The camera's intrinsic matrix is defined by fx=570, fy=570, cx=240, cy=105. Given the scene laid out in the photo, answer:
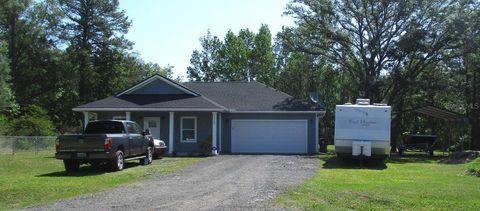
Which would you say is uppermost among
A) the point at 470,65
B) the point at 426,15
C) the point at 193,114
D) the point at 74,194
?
the point at 426,15

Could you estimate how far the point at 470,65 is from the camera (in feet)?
124

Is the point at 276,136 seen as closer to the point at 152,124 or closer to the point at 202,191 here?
Result: the point at 152,124

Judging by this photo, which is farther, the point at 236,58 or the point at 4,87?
the point at 236,58

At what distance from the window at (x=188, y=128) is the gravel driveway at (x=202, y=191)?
11123mm

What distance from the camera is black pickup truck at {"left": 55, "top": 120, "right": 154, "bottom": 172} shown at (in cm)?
1925

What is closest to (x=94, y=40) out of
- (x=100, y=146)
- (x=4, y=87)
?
(x=4, y=87)

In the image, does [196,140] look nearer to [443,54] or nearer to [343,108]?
[343,108]

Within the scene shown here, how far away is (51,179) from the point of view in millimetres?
17141

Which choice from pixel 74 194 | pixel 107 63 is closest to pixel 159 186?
pixel 74 194

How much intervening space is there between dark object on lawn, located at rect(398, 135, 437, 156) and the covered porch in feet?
49.1

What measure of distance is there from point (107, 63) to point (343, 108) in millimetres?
34339

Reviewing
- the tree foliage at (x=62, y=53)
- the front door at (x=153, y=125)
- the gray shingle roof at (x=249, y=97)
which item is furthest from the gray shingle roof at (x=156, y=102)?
the tree foliage at (x=62, y=53)

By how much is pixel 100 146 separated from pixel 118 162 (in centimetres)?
113

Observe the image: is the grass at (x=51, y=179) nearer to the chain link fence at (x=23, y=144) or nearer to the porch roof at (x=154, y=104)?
the chain link fence at (x=23, y=144)
